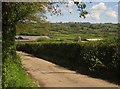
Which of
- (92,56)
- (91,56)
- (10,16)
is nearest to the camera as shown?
(10,16)

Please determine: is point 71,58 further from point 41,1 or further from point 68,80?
point 41,1

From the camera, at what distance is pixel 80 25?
128750 mm

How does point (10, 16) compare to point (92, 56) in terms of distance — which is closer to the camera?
point (10, 16)

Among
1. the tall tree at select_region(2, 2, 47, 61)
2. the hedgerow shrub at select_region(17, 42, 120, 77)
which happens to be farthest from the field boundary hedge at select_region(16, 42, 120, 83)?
the tall tree at select_region(2, 2, 47, 61)

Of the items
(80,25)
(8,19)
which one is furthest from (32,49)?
(80,25)

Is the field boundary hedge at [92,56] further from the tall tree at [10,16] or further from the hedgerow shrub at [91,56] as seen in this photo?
the tall tree at [10,16]

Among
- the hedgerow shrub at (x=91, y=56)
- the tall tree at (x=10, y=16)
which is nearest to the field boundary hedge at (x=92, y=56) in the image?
the hedgerow shrub at (x=91, y=56)

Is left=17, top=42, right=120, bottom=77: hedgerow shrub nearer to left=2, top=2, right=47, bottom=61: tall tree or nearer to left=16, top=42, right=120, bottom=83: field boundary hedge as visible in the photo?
left=16, top=42, right=120, bottom=83: field boundary hedge

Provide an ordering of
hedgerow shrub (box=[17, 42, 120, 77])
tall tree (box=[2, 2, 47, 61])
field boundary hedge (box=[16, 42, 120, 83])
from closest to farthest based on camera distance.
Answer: tall tree (box=[2, 2, 47, 61]) < field boundary hedge (box=[16, 42, 120, 83]) < hedgerow shrub (box=[17, 42, 120, 77])

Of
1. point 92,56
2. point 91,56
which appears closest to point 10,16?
point 92,56

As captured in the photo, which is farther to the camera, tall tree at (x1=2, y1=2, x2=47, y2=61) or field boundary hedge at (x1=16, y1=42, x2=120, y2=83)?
field boundary hedge at (x1=16, y1=42, x2=120, y2=83)

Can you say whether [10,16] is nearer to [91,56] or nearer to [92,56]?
[92,56]

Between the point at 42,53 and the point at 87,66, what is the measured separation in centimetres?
Result: 2220

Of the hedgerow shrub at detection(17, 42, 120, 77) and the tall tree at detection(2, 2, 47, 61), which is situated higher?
the tall tree at detection(2, 2, 47, 61)
